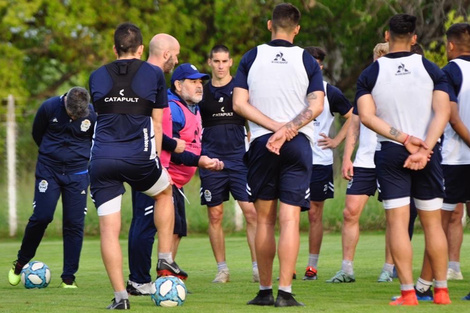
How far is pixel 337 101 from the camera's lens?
1081 cm

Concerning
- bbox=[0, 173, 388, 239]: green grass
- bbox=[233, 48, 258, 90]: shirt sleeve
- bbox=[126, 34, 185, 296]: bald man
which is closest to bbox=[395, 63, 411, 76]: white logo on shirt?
bbox=[233, 48, 258, 90]: shirt sleeve

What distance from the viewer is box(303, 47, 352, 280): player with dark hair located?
10805 mm

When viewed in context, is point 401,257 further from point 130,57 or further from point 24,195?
point 24,195

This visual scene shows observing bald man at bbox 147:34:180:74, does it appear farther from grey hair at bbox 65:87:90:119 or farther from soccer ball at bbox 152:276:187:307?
soccer ball at bbox 152:276:187:307

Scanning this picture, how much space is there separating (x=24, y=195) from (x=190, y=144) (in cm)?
1032

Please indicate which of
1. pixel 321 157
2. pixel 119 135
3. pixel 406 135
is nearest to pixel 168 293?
pixel 119 135

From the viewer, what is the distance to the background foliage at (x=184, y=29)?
26.8m

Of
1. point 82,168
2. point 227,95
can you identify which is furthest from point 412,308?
point 82,168

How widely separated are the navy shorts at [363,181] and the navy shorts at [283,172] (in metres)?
2.66

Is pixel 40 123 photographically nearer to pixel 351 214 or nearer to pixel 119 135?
pixel 119 135

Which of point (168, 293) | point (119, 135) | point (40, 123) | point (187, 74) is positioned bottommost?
point (168, 293)

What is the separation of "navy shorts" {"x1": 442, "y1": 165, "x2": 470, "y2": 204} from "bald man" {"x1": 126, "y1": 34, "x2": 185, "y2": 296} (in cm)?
235

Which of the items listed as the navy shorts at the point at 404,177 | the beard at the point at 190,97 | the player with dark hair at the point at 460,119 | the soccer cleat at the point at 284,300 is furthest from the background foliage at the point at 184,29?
the soccer cleat at the point at 284,300

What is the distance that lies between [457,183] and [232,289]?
7.95 feet
